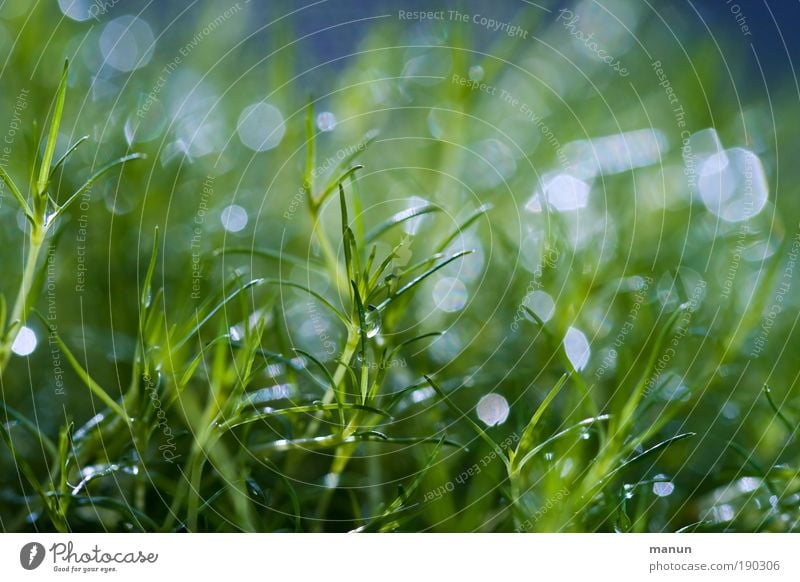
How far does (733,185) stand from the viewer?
1.82 ft

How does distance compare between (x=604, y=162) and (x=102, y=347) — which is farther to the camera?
(x=604, y=162)

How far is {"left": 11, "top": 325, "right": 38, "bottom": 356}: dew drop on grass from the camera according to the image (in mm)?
431

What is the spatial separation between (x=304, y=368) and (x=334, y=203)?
0.15 meters

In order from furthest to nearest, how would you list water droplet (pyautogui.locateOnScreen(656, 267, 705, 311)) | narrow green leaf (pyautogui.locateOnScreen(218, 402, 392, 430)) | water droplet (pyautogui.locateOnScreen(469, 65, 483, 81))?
water droplet (pyautogui.locateOnScreen(469, 65, 483, 81)), water droplet (pyautogui.locateOnScreen(656, 267, 705, 311)), narrow green leaf (pyautogui.locateOnScreen(218, 402, 392, 430))

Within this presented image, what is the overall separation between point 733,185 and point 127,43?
1.50 ft

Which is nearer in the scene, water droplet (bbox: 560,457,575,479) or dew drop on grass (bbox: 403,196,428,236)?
water droplet (bbox: 560,457,575,479)

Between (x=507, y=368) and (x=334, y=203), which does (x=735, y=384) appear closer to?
(x=507, y=368)

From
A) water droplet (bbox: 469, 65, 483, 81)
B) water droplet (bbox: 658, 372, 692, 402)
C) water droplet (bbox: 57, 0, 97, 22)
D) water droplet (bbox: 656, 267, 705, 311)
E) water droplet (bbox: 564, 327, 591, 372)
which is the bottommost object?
water droplet (bbox: 658, 372, 692, 402)

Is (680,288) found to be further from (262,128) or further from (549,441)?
(262,128)

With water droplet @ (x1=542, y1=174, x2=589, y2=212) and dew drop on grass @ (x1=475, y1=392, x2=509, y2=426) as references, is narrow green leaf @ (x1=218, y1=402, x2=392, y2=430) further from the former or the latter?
water droplet @ (x1=542, y1=174, x2=589, y2=212)

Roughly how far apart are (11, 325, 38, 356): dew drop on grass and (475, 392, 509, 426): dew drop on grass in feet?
0.84
